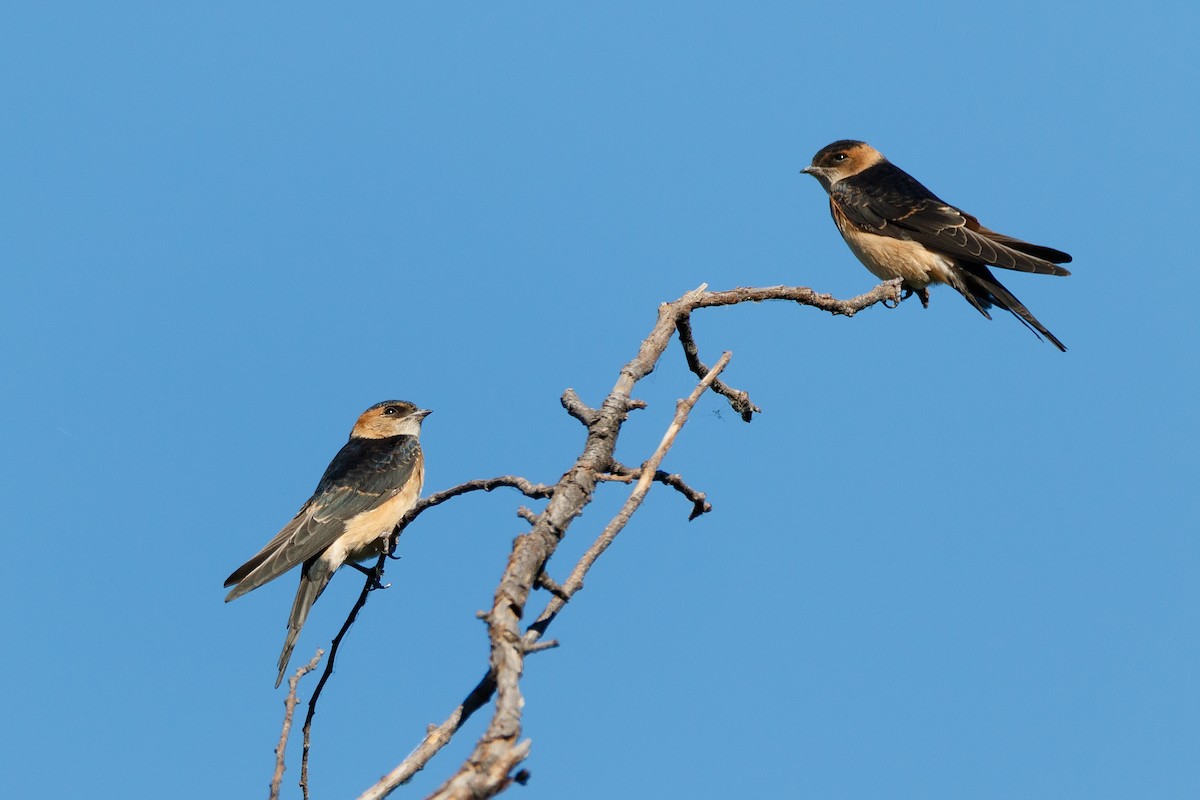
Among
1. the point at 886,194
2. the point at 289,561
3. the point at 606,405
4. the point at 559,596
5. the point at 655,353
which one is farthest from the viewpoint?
the point at 886,194

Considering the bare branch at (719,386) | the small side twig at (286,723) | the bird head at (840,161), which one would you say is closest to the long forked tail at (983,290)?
the bird head at (840,161)

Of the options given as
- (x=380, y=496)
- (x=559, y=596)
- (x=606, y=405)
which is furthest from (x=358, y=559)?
(x=559, y=596)

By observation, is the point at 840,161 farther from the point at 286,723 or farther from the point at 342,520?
the point at 286,723

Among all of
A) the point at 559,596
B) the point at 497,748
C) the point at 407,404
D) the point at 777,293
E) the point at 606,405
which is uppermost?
the point at 407,404

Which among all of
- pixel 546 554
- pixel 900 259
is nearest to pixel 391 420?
pixel 900 259

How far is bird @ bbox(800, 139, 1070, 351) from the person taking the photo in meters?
8.60

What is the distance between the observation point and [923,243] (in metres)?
9.42

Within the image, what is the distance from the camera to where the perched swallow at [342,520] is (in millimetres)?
6703

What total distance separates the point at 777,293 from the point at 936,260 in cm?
474

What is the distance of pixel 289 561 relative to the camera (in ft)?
22.3

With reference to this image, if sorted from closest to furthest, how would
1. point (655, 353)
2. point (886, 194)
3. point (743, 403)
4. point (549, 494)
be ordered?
point (549, 494) < point (655, 353) < point (743, 403) < point (886, 194)

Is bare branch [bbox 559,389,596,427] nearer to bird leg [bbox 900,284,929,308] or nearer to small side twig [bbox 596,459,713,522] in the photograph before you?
small side twig [bbox 596,459,713,522]

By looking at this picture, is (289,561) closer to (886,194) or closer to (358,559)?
(358,559)

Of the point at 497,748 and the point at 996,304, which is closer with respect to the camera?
the point at 497,748
